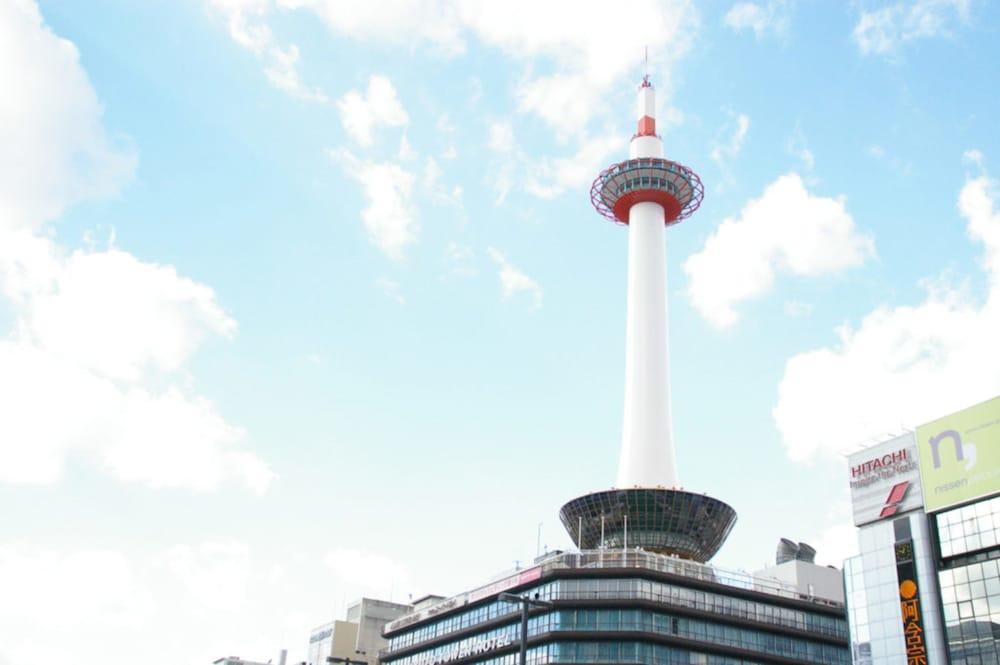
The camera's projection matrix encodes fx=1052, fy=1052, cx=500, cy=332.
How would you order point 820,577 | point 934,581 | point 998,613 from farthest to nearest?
point 820,577 < point 934,581 < point 998,613

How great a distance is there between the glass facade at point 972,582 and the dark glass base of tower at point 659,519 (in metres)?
44.4

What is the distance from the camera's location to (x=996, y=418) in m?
73.6

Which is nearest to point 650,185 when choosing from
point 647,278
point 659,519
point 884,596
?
point 647,278

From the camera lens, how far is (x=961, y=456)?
75.1 m

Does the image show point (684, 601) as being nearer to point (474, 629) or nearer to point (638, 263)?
point (474, 629)

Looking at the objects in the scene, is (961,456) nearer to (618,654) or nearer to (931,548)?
(931,548)

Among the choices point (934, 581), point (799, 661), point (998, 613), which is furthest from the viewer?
point (799, 661)

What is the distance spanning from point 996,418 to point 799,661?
40.6 metres

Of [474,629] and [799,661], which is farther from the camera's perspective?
[474,629]

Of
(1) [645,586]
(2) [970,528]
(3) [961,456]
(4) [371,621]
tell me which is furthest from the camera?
(4) [371,621]

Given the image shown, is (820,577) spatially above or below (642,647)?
above

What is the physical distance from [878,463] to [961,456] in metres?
7.63

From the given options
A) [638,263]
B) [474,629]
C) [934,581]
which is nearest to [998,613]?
[934,581]

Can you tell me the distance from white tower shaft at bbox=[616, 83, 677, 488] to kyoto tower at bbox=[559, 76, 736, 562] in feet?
0.42
